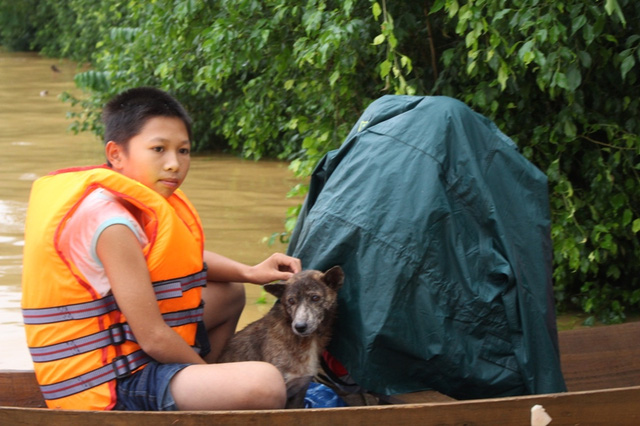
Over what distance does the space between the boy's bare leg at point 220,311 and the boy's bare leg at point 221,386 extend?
0.67 meters

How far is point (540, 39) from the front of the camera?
4.64m

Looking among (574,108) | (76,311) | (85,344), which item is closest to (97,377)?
(85,344)

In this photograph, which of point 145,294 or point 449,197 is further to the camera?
point 449,197

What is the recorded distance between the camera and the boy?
3.04 m

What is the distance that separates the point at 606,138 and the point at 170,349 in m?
3.78

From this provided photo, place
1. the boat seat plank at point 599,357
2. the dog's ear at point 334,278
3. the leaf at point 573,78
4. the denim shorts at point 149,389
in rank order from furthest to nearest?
the leaf at point 573,78 → the boat seat plank at point 599,357 → the dog's ear at point 334,278 → the denim shorts at point 149,389

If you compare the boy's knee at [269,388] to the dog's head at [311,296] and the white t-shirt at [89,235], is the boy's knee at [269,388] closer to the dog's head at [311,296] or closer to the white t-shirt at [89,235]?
the dog's head at [311,296]

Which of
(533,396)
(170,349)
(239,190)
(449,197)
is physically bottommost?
(239,190)

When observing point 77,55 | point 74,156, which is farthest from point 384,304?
point 77,55

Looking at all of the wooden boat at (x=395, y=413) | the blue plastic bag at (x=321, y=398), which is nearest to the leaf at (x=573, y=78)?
the wooden boat at (x=395, y=413)

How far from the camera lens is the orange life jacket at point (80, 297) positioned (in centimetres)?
305

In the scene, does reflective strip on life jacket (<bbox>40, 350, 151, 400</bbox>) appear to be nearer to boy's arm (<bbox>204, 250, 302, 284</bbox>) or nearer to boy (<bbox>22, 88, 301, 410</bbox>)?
boy (<bbox>22, 88, 301, 410</bbox>)

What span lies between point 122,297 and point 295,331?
2.76ft

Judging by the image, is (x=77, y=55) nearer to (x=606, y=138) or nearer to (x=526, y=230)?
(x=606, y=138)
